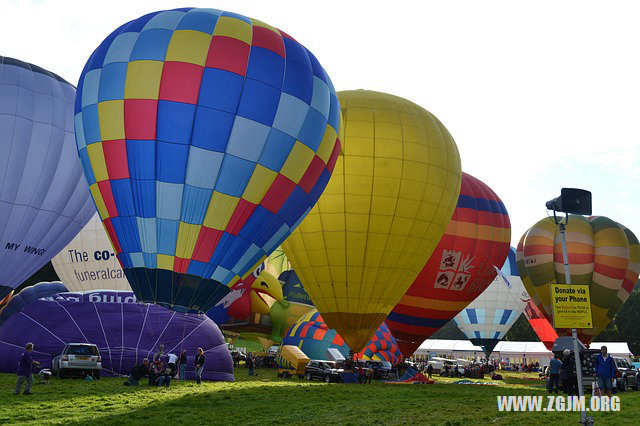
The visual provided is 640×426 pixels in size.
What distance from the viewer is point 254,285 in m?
41.7

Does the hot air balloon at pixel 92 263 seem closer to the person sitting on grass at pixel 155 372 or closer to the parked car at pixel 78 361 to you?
the parked car at pixel 78 361

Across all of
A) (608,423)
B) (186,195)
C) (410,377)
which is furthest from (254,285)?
(608,423)


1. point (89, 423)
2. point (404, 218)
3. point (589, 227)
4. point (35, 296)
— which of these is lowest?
point (89, 423)

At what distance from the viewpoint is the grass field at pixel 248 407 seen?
476 inches

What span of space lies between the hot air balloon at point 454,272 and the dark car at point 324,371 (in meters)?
2.68

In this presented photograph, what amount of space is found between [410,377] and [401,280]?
19.6 ft

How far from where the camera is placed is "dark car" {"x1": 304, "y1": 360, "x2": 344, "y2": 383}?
24.9 meters

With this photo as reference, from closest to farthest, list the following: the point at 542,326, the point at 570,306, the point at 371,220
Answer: the point at 570,306 < the point at 371,220 < the point at 542,326

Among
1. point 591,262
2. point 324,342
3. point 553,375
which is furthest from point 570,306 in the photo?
point 591,262

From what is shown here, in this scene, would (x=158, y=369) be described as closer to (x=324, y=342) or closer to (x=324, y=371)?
(x=324, y=371)

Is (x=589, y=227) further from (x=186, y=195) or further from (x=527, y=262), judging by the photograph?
(x=186, y=195)

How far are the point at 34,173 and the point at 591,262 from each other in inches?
995

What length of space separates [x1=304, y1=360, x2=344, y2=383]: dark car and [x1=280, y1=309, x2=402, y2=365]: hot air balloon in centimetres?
400

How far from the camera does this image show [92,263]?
30453 mm
